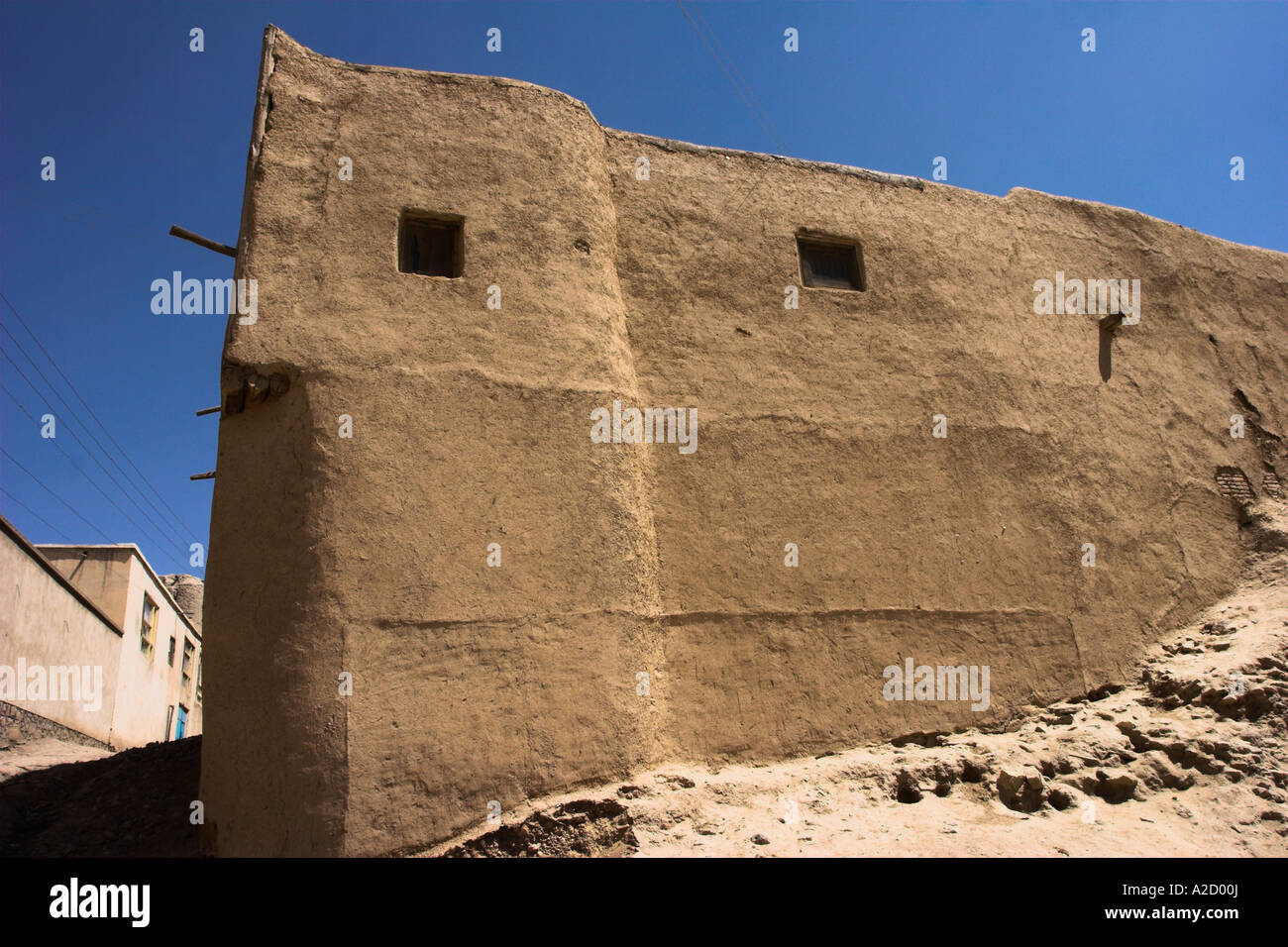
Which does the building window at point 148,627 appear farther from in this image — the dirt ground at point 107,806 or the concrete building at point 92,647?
the dirt ground at point 107,806

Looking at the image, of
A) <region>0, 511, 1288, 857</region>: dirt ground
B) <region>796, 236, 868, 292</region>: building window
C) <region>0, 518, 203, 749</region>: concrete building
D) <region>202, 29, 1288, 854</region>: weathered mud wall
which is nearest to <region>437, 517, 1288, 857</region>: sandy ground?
<region>0, 511, 1288, 857</region>: dirt ground

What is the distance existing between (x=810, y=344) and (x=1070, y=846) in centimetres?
365

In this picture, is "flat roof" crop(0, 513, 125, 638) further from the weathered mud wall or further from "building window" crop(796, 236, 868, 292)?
"building window" crop(796, 236, 868, 292)

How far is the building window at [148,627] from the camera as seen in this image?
703 inches

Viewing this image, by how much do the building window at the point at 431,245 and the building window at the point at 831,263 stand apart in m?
2.61

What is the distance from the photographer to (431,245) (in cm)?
650

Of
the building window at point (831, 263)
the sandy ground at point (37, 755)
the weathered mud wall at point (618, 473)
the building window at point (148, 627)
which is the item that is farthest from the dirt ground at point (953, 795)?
the building window at point (148, 627)

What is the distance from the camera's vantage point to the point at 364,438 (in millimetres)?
5684

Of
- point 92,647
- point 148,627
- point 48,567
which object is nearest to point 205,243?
point 48,567

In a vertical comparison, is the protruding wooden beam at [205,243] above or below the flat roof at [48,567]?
above

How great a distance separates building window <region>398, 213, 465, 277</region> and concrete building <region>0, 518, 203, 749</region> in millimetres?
7239

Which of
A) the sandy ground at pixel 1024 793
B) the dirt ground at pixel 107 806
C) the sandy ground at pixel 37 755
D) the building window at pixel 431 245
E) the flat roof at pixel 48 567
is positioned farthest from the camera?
the flat roof at pixel 48 567

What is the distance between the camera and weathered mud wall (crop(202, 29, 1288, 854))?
535cm
